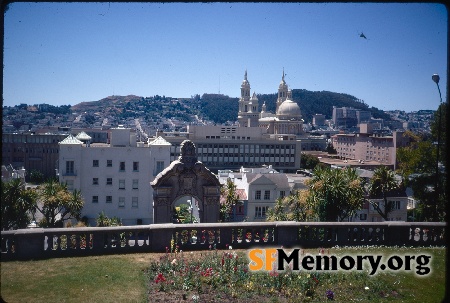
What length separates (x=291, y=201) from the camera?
25516 millimetres

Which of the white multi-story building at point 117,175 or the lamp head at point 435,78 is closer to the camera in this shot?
the lamp head at point 435,78

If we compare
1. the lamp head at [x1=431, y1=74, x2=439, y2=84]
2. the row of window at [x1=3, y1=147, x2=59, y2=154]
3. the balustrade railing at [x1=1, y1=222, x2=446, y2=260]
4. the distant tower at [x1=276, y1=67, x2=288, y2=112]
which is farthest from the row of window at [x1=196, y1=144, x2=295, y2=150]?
the balustrade railing at [x1=1, y1=222, x2=446, y2=260]

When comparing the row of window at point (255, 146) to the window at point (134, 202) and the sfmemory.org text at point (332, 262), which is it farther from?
the sfmemory.org text at point (332, 262)

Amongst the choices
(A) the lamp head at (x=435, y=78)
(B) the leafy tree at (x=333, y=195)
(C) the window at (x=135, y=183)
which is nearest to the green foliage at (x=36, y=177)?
(C) the window at (x=135, y=183)

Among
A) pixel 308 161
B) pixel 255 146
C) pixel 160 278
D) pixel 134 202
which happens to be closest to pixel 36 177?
pixel 134 202

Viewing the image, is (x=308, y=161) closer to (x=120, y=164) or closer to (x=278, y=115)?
(x=278, y=115)

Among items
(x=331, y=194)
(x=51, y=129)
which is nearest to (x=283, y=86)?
(x=51, y=129)

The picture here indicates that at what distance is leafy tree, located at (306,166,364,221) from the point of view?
1683cm

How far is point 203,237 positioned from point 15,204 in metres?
13.5

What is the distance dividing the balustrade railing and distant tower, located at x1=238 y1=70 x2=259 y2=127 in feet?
383

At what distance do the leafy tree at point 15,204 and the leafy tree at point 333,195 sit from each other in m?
13.3

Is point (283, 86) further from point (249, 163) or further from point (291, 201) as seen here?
point (291, 201)

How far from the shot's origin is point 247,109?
132m

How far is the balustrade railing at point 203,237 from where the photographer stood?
948 centimetres
